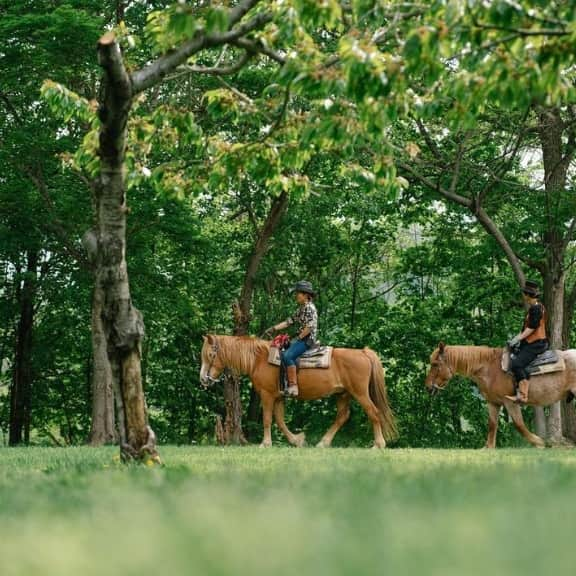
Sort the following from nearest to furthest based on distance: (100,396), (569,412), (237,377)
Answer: (100,396) < (237,377) < (569,412)

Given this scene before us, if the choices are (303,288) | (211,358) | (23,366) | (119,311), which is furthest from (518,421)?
(23,366)

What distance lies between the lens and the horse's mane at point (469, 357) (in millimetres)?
18406

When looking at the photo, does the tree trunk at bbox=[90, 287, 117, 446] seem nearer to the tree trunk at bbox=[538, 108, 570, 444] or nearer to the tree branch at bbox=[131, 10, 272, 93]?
the tree trunk at bbox=[538, 108, 570, 444]

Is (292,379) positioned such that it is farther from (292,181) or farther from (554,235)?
(292,181)

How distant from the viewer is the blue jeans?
1886 centimetres

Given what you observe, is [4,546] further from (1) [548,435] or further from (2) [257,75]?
(1) [548,435]

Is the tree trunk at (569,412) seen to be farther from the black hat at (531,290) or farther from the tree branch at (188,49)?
the tree branch at (188,49)

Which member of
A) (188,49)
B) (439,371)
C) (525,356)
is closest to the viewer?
(188,49)

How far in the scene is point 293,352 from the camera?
18.9 meters

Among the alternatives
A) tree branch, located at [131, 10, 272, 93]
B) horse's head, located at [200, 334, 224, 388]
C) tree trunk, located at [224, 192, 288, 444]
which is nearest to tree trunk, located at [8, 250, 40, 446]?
tree trunk, located at [224, 192, 288, 444]

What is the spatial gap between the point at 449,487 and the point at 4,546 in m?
3.00

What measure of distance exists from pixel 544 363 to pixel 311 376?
437 centimetres

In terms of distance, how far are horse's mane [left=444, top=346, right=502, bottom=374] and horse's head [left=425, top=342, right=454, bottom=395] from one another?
3.7 inches

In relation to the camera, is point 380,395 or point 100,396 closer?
point 380,395
